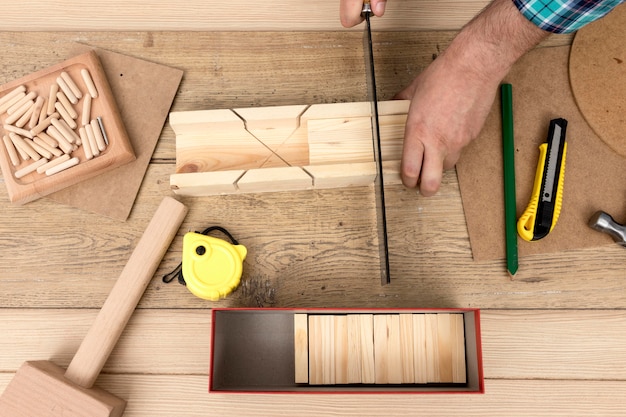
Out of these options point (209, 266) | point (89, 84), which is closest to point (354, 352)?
point (209, 266)

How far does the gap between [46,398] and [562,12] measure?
1.01m

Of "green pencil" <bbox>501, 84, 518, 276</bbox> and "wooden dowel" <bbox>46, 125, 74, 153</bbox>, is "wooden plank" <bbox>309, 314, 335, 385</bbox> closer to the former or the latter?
"green pencil" <bbox>501, 84, 518, 276</bbox>

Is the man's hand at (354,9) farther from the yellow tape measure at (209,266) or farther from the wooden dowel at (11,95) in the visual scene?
the wooden dowel at (11,95)

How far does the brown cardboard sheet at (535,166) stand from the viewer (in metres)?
0.84

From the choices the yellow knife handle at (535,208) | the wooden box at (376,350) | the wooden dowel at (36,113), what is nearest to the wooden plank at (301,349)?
the wooden box at (376,350)

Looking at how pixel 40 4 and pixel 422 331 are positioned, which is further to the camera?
pixel 40 4

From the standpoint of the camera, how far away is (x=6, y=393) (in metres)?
0.72

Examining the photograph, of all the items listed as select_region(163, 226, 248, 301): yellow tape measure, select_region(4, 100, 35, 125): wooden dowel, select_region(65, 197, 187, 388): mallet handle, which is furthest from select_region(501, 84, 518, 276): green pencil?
select_region(4, 100, 35, 125): wooden dowel

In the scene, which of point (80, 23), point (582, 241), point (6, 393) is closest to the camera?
point (6, 393)

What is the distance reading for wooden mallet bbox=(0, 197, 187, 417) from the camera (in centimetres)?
72

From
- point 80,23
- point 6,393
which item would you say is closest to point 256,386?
point 6,393

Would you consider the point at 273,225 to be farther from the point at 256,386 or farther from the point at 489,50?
the point at 489,50

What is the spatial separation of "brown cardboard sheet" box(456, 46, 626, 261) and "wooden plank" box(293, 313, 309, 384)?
1.14 feet

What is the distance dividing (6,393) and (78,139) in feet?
1.49
